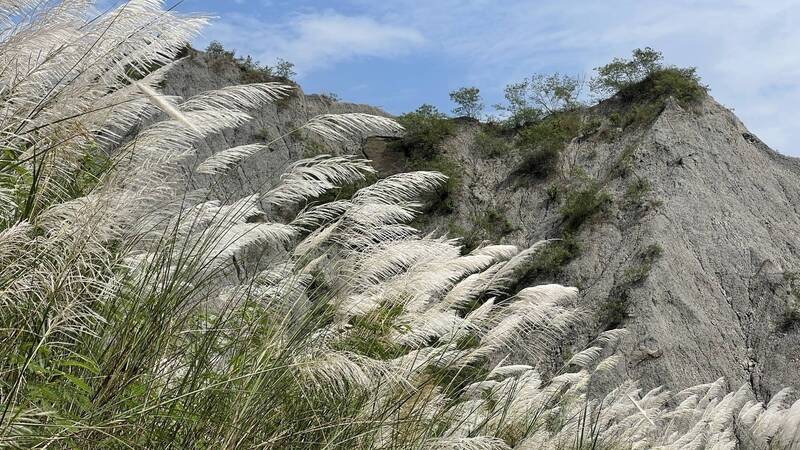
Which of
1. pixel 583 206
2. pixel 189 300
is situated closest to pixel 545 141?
pixel 583 206

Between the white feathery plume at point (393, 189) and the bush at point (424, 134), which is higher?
the bush at point (424, 134)

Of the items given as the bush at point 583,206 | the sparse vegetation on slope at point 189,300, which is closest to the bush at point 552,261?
the bush at point 583,206

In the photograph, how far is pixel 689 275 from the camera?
56.0 feet

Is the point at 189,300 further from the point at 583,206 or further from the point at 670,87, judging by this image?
the point at 670,87

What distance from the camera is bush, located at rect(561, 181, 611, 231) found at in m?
18.5

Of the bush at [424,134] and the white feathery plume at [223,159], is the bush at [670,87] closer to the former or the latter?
the bush at [424,134]

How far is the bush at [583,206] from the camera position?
1853 centimetres

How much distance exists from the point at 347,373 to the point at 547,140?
18365 mm

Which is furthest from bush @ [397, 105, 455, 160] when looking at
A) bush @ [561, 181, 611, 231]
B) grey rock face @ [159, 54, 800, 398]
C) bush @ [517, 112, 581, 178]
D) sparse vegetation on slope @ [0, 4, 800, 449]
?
sparse vegetation on slope @ [0, 4, 800, 449]

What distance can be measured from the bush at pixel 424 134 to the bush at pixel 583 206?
377 cm

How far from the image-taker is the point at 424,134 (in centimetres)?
2128

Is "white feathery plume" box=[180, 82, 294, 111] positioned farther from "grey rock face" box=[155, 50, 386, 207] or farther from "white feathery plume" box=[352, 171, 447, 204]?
"grey rock face" box=[155, 50, 386, 207]

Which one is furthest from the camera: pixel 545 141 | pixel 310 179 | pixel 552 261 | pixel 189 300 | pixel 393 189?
pixel 545 141

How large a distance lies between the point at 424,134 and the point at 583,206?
4.60m
